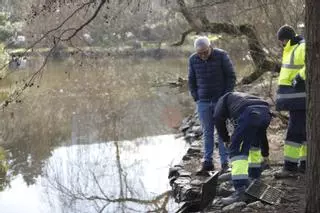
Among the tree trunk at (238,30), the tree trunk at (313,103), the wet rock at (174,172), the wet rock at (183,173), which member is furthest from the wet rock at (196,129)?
the tree trunk at (313,103)

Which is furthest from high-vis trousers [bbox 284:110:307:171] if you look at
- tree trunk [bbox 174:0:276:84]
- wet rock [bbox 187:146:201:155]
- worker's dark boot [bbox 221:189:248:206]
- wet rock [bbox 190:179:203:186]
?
tree trunk [bbox 174:0:276:84]

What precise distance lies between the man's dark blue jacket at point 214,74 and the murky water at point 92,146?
1.44 meters

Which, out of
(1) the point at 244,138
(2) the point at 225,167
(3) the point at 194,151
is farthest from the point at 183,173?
(1) the point at 244,138

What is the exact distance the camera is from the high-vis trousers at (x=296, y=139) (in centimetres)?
587

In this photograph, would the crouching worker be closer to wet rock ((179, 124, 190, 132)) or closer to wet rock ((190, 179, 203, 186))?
wet rock ((190, 179, 203, 186))

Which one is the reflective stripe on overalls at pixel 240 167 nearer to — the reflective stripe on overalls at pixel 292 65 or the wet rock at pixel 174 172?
the reflective stripe on overalls at pixel 292 65

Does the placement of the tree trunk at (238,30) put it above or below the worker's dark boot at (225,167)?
above

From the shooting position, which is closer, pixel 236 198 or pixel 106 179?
pixel 236 198

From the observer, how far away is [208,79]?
6930mm

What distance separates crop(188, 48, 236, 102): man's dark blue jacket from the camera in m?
6.85

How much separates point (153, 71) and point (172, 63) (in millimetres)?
3087

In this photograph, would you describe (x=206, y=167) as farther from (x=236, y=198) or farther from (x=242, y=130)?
(x=242, y=130)

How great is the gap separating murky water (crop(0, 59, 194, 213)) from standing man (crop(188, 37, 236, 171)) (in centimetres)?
137

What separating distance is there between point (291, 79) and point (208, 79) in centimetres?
138
